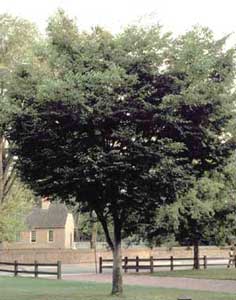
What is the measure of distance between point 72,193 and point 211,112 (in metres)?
4.87

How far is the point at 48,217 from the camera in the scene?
82.5m

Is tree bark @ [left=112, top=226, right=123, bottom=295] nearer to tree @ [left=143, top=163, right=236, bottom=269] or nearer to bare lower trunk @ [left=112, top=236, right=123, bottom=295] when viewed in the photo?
bare lower trunk @ [left=112, top=236, right=123, bottom=295]

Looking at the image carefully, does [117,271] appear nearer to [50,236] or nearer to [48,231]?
[48,231]

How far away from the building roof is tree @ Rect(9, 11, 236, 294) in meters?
62.4

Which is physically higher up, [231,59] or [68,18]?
[68,18]

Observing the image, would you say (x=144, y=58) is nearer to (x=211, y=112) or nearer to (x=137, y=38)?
(x=137, y=38)

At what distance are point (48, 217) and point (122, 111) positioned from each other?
217 ft

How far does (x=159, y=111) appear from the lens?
17.8 metres

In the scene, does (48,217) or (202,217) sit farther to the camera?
(48,217)

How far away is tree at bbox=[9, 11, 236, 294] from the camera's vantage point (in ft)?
57.4

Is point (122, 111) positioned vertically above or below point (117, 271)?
above

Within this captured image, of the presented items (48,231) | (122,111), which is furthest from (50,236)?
(122,111)

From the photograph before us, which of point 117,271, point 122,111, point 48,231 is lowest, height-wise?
point 117,271

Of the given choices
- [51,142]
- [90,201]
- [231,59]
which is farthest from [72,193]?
[231,59]
